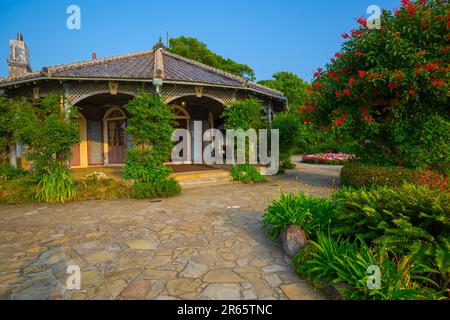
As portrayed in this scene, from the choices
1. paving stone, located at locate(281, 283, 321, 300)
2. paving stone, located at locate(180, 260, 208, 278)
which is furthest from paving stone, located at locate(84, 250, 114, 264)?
paving stone, located at locate(281, 283, 321, 300)

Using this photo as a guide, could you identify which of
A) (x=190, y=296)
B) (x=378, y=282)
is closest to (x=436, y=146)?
(x=378, y=282)

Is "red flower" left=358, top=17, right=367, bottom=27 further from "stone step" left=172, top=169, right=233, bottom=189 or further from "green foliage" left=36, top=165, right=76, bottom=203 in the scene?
"green foliage" left=36, top=165, right=76, bottom=203

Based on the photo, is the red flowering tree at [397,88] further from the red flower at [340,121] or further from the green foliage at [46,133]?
the green foliage at [46,133]

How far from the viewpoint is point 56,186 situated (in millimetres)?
7023

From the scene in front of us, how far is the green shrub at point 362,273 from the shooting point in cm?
225

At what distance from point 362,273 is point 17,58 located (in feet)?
57.5

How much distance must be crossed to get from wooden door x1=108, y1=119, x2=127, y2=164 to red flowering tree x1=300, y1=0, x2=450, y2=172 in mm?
9573

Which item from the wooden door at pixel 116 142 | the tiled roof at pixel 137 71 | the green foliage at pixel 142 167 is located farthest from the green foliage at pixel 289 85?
the green foliage at pixel 142 167

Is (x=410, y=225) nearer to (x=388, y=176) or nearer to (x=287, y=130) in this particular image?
(x=388, y=176)

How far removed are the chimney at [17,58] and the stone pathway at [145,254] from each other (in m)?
10.7

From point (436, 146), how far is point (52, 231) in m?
9.09

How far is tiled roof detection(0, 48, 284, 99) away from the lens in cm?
836
